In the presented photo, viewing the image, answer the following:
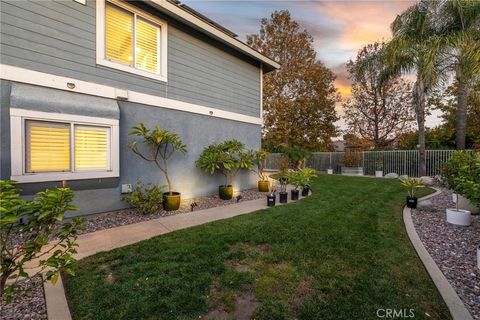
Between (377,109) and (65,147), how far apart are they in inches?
907

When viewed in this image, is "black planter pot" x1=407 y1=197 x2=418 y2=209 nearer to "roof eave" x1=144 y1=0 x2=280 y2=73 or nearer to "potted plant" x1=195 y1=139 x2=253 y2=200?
"potted plant" x1=195 y1=139 x2=253 y2=200

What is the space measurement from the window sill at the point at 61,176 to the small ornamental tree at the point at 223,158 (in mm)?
2421

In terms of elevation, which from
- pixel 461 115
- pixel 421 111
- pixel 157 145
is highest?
pixel 421 111

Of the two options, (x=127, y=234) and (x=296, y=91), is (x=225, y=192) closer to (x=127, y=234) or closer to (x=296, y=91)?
(x=127, y=234)

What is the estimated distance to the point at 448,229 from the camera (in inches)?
169

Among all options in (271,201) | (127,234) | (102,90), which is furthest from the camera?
(271,201)

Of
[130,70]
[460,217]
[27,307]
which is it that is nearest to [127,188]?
[130,70]

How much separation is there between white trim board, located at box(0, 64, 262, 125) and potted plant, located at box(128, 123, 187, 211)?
0.76 meters

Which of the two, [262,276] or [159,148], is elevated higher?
[159,148]

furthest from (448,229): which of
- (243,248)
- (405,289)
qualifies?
(243,248)

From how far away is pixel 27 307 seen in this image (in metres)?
2.08

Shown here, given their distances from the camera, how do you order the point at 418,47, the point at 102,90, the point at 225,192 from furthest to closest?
1. the point at 418,47
2. the point at 225,192
3. the point at 102,90

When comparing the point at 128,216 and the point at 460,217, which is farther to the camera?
the point at 128,216

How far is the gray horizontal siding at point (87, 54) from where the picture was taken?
13.2 ft
